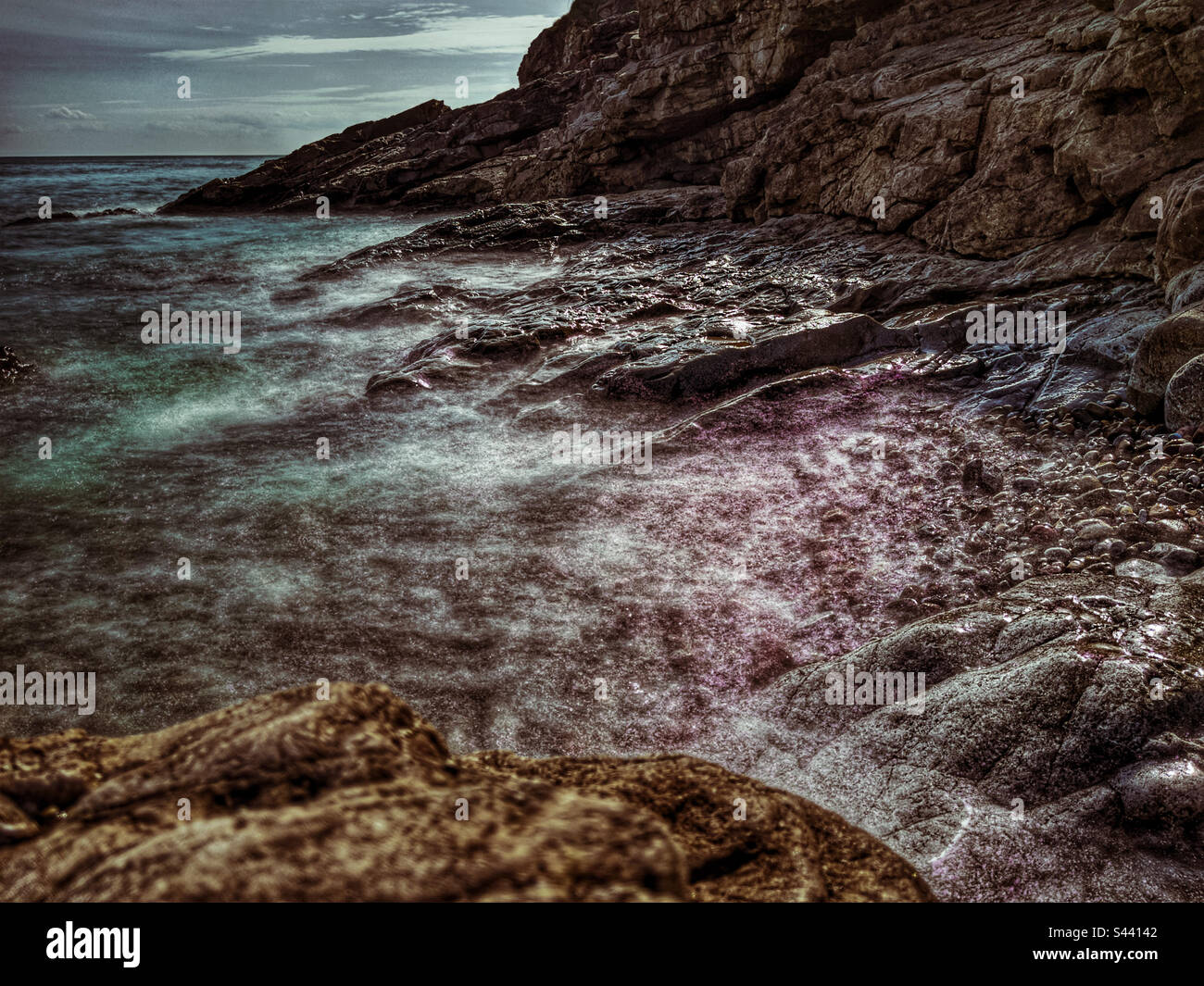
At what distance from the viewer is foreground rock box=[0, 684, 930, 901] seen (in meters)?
1.53

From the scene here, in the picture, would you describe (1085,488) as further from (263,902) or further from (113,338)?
(113,338)

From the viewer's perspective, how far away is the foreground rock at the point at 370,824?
1533 millimetres

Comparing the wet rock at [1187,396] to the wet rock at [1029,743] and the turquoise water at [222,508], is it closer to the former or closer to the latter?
the wet rock at [1029,743]

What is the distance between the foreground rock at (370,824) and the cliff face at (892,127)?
942 cm

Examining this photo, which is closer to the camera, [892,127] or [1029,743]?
[1029,743]

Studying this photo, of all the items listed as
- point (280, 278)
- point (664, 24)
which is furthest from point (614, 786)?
point (664, 24)

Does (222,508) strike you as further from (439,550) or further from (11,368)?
(11,368)

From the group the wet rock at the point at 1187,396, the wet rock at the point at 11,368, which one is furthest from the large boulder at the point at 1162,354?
the wet rock at the point at 11,368

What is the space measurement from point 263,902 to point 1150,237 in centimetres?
1322

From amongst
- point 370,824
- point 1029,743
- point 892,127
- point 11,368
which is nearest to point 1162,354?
point 1029,743

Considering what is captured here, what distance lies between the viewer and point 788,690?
5.38 meters

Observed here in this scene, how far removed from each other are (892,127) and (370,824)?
18.3 metres

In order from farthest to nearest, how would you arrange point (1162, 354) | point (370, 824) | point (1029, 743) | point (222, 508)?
point (222, 508) < point (1162, 354) < point (1029, 743) < point (370, 824)

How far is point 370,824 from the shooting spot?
5.36ft
